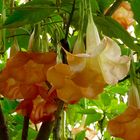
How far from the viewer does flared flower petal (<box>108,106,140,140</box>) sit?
1.97ft

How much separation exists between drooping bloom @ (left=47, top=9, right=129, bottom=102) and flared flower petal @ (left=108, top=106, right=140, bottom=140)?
0.20 ft

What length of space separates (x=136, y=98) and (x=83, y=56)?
16 cm

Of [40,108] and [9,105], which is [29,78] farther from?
[9,105]

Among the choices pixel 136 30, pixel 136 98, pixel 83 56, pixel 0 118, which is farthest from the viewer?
pixel 136 30

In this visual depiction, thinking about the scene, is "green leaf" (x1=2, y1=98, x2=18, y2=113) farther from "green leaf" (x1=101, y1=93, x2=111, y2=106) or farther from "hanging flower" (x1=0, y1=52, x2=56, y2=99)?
"hanging flower" (x1=0, y1=52, x2=56, y2=99)

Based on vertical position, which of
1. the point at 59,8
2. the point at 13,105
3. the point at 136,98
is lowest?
the point at 13,105

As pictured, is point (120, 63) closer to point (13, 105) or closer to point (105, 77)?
point (105, 77)

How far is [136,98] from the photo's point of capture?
66cm

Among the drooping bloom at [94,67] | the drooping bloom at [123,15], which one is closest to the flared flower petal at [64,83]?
the drooping bloom at [94,67]

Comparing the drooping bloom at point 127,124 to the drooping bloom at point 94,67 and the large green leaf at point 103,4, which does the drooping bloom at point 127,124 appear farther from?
the large green leaf at point 103,4

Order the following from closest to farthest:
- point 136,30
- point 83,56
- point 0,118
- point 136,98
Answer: point 83,56 < point 136,98 < point 0,118 < point 136,30

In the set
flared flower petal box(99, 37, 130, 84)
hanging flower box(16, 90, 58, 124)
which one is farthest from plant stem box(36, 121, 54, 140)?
flared flower petal box(99, 37, 130, 84)

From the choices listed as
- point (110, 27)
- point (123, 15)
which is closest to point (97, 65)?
point (110, 27)

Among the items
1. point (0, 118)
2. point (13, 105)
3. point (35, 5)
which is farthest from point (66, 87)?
point (13, 105)
